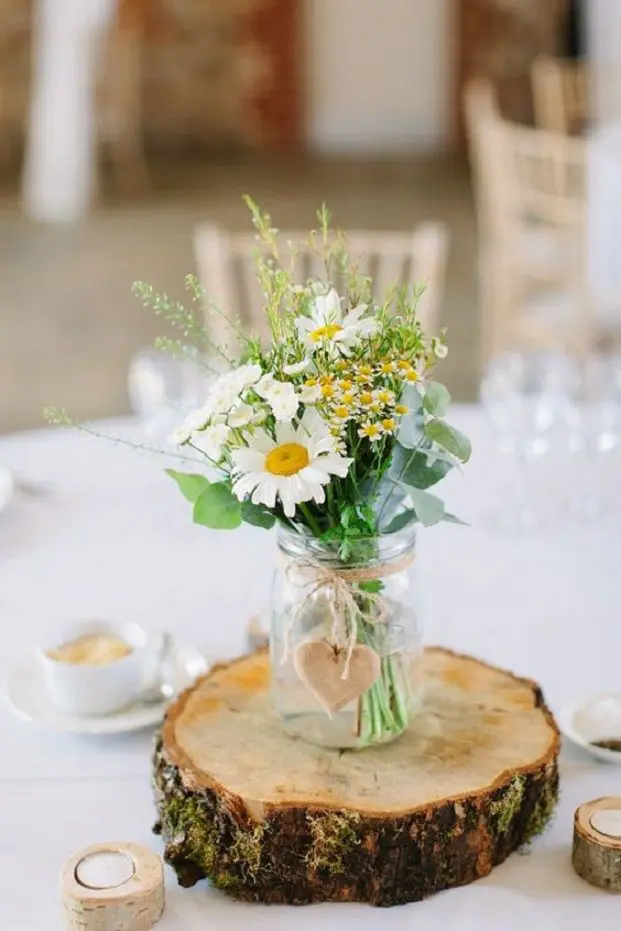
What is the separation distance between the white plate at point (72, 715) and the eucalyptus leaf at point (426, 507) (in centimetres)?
40

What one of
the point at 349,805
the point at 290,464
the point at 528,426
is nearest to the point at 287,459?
the point at 290,464

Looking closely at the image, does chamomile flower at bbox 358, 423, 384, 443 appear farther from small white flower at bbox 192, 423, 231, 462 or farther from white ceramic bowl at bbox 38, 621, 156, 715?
white ceramic bowl at bbox 38, 621, 156, 715

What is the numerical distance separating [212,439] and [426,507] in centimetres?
19

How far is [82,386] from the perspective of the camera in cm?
448

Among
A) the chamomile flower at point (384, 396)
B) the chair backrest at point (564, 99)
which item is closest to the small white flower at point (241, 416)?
the chamomile flower at point (384, 396)

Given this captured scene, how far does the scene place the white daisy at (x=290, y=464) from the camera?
3.51 feet

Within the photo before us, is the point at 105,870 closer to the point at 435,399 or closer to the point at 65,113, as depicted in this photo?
the point at 435,399

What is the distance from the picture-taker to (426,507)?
1.13m

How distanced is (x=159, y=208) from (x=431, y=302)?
389cm

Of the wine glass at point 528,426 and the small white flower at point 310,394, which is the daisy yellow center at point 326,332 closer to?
the small white flower at point 310,394

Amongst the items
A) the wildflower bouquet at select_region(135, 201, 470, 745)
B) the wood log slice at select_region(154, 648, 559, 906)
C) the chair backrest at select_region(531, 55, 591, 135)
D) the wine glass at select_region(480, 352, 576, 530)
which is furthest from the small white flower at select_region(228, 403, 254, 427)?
the chair backrest at select_region(531, 55, 591, 135)

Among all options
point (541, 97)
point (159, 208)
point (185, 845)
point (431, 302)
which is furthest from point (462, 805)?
point (159, 208)

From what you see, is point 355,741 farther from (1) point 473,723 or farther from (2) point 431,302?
(2) point 431,302

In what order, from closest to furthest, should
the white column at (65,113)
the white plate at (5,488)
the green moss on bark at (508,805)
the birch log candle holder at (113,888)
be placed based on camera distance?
the birch log candle holder at (113,888)
the green moss on bark at (508,805)
the white plate at (5,488)
the white column at (65,113)
